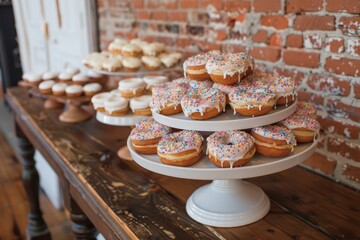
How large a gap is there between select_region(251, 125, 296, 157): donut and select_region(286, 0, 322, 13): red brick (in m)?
0.48

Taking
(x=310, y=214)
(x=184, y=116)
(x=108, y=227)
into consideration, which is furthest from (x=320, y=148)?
(x=108, y=227)

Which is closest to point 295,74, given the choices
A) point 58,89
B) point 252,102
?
point 252,102

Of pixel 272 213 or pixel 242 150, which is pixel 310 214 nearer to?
pixel 272 213

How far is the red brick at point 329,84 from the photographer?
1.13 metres

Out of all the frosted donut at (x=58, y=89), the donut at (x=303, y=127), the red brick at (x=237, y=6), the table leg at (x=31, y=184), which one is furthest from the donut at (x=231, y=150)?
the table leg at (x=31, y=184)

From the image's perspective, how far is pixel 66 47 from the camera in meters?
3.08

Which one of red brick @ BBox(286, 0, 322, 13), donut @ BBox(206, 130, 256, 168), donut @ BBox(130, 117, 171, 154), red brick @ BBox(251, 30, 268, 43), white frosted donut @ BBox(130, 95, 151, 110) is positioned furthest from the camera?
red brick @ BBox(251, 30, 268, 43)

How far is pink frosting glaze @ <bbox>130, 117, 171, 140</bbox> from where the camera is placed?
0.93 m

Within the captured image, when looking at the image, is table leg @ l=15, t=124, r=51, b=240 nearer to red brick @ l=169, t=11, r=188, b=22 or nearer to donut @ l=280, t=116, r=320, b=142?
red brick @ l=169, t=11, r=188, b=22

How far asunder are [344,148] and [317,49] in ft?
1.06

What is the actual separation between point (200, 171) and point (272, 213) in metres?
0.27

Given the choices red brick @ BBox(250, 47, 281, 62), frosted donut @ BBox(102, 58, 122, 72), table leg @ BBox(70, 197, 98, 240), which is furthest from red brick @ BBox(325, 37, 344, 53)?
table leg @ BBox(70, 197, 98, 240)

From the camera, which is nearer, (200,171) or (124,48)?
(200,171)

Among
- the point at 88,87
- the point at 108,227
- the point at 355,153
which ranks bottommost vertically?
the point at 108,227
